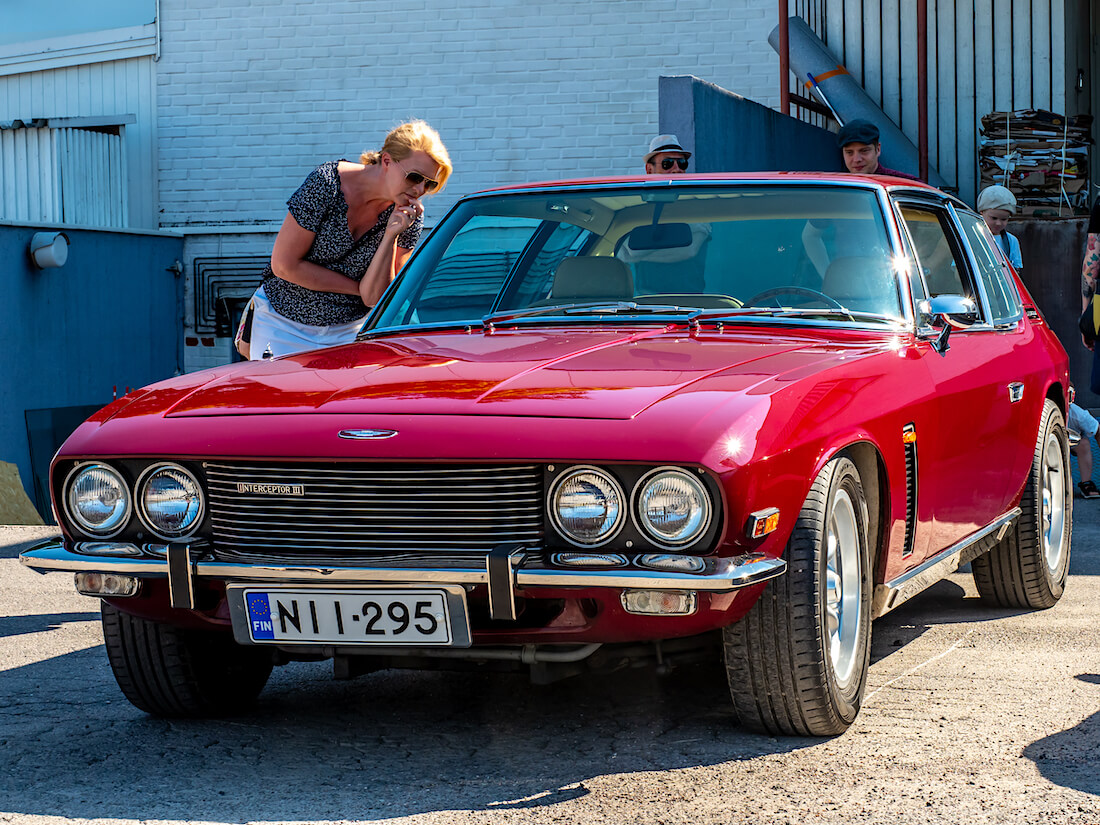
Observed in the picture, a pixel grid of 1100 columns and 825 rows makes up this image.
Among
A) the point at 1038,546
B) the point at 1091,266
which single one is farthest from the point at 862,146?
the point at 1038,546

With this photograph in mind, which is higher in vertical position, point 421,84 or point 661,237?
point 421,84

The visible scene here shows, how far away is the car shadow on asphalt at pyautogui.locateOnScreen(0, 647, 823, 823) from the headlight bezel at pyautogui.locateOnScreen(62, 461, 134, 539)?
55cm

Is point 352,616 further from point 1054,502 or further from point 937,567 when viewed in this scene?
point 1054,502

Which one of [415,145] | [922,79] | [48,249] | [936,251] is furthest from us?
[48,249]

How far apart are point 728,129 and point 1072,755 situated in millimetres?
7482

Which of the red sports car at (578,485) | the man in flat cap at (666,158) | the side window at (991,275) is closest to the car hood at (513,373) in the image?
the red sports car at (578,485)

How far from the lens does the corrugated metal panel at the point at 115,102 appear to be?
1744 cm

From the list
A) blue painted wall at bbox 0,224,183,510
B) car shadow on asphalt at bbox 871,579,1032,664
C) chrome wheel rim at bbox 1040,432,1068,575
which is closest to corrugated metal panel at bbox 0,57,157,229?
blue painted wall at bbox 0,224,183,510

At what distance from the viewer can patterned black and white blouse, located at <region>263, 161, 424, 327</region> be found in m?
5.46

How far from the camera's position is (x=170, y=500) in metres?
3.56

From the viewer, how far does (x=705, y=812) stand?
3141mm

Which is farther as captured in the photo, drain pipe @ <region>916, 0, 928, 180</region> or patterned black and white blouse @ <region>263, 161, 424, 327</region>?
drain pipe @ <region>916, 0, 928, 180</region>

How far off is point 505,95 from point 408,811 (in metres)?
13.5

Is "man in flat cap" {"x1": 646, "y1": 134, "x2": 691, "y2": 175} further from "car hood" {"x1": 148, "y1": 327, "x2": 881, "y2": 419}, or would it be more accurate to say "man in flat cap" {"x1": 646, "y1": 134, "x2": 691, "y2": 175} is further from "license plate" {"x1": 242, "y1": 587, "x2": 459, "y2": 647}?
"license plate" {"x1": 242, "y1": 587, "x2": 459, "y2": 647}
